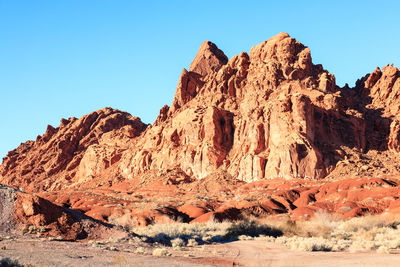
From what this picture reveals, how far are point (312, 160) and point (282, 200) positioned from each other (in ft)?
66.8

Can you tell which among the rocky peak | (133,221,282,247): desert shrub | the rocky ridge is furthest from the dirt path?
the rocky peak

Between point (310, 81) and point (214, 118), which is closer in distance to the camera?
point (214, 118)

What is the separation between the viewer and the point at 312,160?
62094 millimetres

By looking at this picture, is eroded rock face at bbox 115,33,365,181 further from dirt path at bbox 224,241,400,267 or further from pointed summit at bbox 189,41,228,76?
dirt path at bbox 224,241,400,267

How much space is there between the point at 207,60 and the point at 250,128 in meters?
42.9

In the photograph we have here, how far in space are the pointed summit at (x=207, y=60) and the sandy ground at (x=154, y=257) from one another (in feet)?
295

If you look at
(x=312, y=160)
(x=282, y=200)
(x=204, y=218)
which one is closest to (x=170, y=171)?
(x=312, y=160)

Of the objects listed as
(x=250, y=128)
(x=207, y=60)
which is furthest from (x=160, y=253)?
(x=207, y=60)

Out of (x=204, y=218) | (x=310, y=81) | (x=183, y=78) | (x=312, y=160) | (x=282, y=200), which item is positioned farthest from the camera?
(x=183, y=78)

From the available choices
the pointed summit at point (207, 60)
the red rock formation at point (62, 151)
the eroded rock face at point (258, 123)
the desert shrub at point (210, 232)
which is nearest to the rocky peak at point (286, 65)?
the eroded rock face at point (258, 123)

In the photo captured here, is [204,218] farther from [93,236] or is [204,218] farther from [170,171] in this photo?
[170,171]

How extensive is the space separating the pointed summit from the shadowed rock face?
37 centimetres

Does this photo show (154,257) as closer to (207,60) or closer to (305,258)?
(305,258)

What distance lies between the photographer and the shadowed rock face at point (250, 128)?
66562 millimetres
